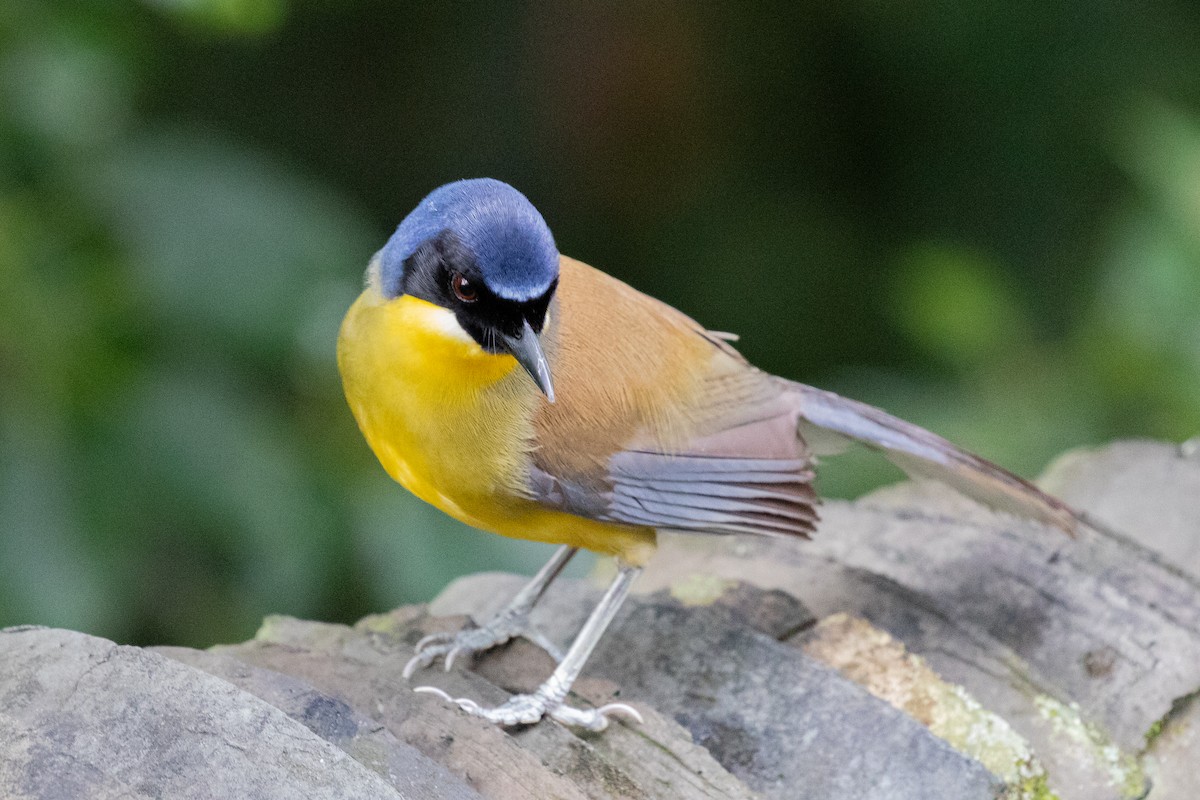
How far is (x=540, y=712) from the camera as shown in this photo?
2.87 m

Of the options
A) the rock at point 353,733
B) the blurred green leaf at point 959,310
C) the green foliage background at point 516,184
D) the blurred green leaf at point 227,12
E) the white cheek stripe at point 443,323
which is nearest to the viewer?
the rock at point 353,733

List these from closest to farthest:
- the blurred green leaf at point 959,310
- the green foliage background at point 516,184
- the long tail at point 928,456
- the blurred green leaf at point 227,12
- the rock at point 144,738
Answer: the rock at point 144,738, the blurred green leaf at point 227,12, the long tail at point 928,456, the green foliage background at point 516,184, the blurred green leaf at point 959,310

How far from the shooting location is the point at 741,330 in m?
6.19

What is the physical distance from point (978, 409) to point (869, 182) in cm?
201

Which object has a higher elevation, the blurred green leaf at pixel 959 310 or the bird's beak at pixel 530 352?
the blurred green leaf at pixel 959 310

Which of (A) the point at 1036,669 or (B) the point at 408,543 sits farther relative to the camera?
(B) the point at 408,543

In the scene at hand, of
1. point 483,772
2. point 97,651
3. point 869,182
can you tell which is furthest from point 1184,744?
point 869,182

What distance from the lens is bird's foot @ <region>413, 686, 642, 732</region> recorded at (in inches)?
110

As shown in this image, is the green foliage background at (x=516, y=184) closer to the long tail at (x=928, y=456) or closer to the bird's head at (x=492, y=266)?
the bird's head at (x=492, y=266)

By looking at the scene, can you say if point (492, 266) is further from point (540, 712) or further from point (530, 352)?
point (540, 712)

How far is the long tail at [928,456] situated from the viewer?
135 inches

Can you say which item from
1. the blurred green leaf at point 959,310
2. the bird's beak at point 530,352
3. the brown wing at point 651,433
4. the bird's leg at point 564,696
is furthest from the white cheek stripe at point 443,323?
the blurred green leaf at point 959,310

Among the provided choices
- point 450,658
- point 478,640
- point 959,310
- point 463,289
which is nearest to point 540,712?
point 450,658

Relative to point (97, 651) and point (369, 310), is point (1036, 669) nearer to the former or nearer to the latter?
point (369, 310)
